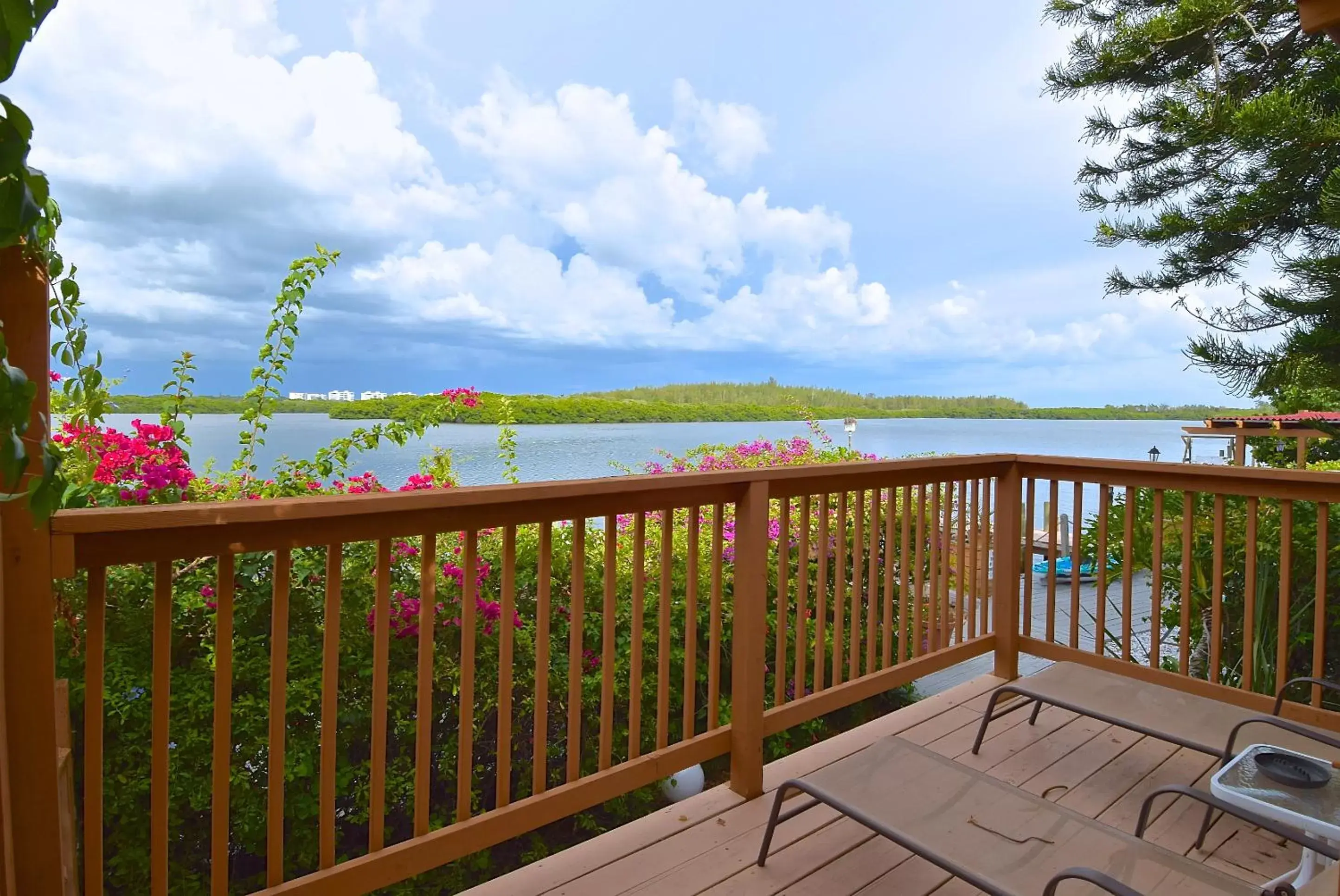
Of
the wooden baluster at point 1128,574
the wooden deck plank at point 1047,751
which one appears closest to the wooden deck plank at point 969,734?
the wooden deck plank at point 1047,751

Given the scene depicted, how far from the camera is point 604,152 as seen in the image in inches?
563

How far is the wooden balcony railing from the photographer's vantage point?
1.63 metres

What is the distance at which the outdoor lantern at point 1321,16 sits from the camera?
1.14m

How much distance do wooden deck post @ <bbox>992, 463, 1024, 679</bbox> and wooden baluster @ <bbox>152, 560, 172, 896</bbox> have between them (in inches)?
141

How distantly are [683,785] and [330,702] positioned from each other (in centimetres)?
195

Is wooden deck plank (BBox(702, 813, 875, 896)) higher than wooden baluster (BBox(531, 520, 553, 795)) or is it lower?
lower

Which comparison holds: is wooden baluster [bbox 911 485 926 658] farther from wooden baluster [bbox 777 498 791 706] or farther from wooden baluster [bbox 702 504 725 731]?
wooden baluster [bbox 702 504 725 731]

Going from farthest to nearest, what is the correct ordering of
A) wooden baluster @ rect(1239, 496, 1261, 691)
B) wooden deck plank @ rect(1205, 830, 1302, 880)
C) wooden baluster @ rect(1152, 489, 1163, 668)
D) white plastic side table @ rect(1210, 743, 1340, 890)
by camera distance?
wooden baluster @ rect(1152, 489, 1163, 668), wooden baluster @ rect(1239, 496, 1261, 691), wooden deck plank @ rect(1205, 830, 1302, 880), white plastic side table @ rect(1210, 743, 1340, 890)

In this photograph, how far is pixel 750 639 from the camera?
2.57m

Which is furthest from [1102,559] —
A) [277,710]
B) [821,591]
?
[277,710]

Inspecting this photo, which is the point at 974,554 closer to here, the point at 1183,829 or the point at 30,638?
the point at 1183,829

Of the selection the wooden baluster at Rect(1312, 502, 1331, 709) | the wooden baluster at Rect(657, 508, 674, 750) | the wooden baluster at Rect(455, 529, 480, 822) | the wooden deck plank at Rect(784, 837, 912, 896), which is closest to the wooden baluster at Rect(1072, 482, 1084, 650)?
the wooden baluster at Rect(1312, 502, 1331, 709)

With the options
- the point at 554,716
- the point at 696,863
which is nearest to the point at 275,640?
the point at 696,863

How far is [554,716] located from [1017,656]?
243 centimetres
